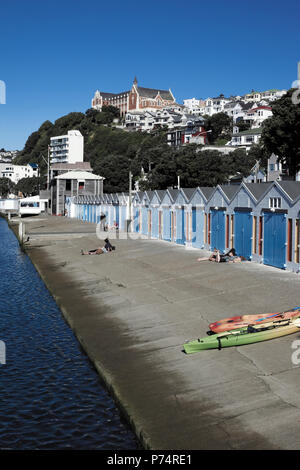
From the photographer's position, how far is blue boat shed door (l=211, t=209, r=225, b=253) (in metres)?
33.0

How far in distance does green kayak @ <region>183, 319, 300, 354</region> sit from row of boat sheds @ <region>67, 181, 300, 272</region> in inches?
408

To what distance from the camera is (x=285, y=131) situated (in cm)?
5716

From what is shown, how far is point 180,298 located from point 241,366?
347 inches

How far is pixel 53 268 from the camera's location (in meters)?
35.7

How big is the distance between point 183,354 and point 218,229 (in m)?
19.3

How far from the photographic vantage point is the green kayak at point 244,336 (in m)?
14.8

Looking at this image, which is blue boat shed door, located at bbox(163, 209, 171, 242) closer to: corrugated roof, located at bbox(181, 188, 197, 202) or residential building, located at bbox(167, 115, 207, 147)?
corrugated roof, located at bbox(181, 188, 197, 202)

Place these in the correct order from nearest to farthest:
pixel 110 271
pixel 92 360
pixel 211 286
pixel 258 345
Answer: pixel 258 345
pixel 92 360
pixel 211 286
pixel 110 271

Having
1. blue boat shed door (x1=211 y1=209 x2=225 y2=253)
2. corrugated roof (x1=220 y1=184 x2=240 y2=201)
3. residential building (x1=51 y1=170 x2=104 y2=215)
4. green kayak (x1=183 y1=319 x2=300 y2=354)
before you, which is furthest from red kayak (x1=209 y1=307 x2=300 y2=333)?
residential building (x1=51 y1=170 x2=104 y2=215)

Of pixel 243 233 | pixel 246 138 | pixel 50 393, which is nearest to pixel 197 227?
pixel 243 233

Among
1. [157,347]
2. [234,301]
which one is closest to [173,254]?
[234,301]

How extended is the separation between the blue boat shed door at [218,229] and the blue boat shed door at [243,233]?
172 cm

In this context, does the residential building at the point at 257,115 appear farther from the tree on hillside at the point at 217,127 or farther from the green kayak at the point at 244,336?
the green kayak at the point at 244,336
